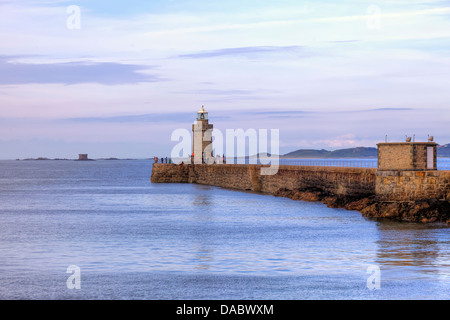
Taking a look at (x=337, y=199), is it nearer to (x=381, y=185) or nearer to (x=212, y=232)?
(x=381, y=185)

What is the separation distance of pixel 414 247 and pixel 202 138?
45.9m

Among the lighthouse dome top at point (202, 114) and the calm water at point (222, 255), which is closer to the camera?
the calm water at point (222, 255)

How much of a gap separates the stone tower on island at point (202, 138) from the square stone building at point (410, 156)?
35.6 metres

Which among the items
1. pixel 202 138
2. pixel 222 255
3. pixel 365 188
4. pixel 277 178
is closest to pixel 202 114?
pixel 202 138

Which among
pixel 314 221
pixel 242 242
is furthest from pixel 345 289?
pixel 314 221

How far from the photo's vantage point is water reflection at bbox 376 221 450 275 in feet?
58.8

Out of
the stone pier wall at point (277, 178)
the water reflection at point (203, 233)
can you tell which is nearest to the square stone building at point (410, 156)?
the stone pier wall at point (277, 178)

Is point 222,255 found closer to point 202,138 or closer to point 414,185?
point 414,185

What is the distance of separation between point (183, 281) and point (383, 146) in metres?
17.7

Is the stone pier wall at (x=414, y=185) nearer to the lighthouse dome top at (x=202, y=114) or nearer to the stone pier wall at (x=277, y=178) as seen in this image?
the stone pier wall at (x=277, y=178)

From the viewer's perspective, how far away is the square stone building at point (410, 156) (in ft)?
99.9

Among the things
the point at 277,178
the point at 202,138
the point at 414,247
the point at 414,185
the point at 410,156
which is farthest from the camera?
the point at 202,138

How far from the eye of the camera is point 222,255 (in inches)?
807

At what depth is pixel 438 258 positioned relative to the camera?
18.8m
